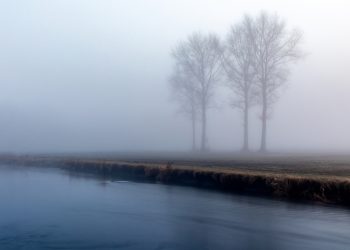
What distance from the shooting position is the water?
15242mm

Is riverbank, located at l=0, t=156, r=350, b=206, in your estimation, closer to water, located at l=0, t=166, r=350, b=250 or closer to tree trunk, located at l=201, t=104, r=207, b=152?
water, located at l=0, t=166, r=350, b=250

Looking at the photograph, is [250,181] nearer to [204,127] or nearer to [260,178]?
[260,178]

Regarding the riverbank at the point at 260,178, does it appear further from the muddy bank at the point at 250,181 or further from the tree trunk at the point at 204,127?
the tree trunk at the point at 204,127

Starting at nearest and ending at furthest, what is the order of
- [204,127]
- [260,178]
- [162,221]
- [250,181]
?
[162,221]
[260,178]
[250,181]
[204,127]

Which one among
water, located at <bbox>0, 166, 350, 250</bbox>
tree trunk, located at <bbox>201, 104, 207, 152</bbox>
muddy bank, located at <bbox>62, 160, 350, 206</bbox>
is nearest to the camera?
water, located at <bbox>0, 166, 350, 250</bbox>

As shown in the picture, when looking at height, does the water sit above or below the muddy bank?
below

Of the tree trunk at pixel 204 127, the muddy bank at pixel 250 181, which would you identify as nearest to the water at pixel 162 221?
the muddy bank at pixel 250 181

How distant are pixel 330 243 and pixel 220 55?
5505 cm

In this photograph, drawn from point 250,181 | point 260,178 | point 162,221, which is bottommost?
point 162,221

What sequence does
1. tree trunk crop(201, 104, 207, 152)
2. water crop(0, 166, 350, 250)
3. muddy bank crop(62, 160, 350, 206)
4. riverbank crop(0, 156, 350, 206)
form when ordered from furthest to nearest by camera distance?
1. tree trunk crop(201, 104, 207, 152)
2. riverbank crop(0, 156, 350, 206)
3. muddy bank crop(62, 160, 350, 206)
4. water crop(0, 166, 350, 250)

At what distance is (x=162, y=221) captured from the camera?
18.8 m

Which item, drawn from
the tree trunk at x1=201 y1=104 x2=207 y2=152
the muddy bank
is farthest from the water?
the tree trunk at x1=201 y1=104 x2=207 y2=152

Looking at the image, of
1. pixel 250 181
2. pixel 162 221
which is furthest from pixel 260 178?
pixel 162 221

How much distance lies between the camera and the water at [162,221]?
15.2 metres
